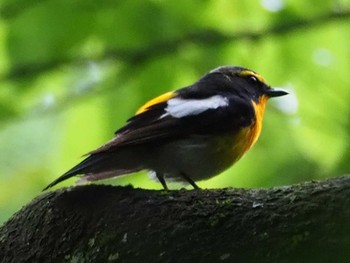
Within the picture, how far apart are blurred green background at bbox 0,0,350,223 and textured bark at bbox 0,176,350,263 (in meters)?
1.74

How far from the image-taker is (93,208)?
8.17ft

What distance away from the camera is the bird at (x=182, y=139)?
3219mm

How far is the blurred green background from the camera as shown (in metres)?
4.27

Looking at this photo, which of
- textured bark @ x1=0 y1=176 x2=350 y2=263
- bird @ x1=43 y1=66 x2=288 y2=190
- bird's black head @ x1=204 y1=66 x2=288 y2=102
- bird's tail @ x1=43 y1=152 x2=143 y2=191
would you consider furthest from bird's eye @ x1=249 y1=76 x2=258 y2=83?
textured bark @ x1=0 y1=176 x2=350 y2=263

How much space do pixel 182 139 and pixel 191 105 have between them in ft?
0.76

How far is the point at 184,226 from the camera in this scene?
226 cm

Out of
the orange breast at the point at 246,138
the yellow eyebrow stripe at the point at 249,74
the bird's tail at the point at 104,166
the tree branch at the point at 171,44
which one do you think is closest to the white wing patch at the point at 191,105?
the orange breast at the point at 246,138

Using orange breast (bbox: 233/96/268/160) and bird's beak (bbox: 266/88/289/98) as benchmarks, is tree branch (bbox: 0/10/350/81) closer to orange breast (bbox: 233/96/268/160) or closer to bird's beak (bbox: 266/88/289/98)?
bird's beak (bbox: 266/88/289/98)

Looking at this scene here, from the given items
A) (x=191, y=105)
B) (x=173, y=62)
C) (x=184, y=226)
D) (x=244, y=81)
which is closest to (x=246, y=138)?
(x=191, y=105)

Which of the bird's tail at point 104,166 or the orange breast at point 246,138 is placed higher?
the bird's tail at point 104,166

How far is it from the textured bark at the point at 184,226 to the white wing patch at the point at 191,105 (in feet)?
3.17

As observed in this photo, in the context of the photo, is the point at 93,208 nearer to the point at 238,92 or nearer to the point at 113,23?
the point at 238,92

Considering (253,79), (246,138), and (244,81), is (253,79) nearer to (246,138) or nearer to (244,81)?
(244,81)

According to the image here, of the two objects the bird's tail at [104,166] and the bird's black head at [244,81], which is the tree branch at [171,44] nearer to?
the bird's black head at [244,81]
